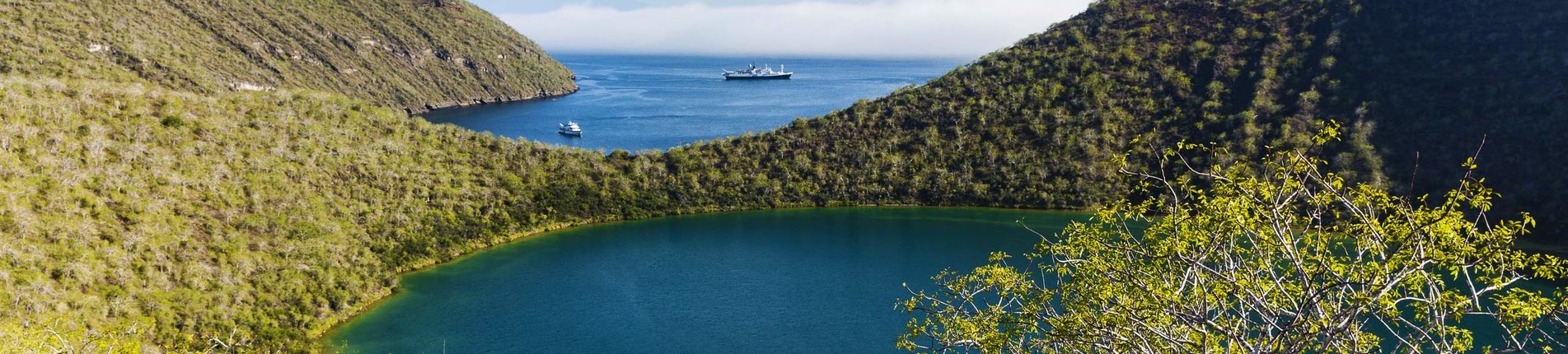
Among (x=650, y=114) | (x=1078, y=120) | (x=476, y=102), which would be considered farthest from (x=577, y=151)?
(x=476, y=102)

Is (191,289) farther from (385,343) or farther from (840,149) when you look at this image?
(840,149)

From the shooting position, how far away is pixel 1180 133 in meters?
79.2

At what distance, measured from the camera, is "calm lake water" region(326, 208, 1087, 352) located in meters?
44.7

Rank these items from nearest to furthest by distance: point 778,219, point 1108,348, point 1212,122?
point 1108,348 → point 778,219 → point 1212,122

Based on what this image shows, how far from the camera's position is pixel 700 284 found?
5462cm

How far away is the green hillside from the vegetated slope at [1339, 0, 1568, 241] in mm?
195

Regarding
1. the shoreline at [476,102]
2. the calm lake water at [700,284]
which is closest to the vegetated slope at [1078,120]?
the calm lake water at [700,284]

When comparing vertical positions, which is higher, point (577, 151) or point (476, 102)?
point (577, 151)

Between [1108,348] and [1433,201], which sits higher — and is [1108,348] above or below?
above

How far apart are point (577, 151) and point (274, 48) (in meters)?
86.5

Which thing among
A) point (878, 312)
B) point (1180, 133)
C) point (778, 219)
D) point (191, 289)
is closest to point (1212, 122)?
point (1180, 133)

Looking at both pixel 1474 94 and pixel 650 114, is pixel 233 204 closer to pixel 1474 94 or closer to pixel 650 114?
pixel 1474 94

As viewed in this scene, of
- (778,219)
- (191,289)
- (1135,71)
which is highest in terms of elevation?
(1135,71)

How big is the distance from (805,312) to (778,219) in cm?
2468
